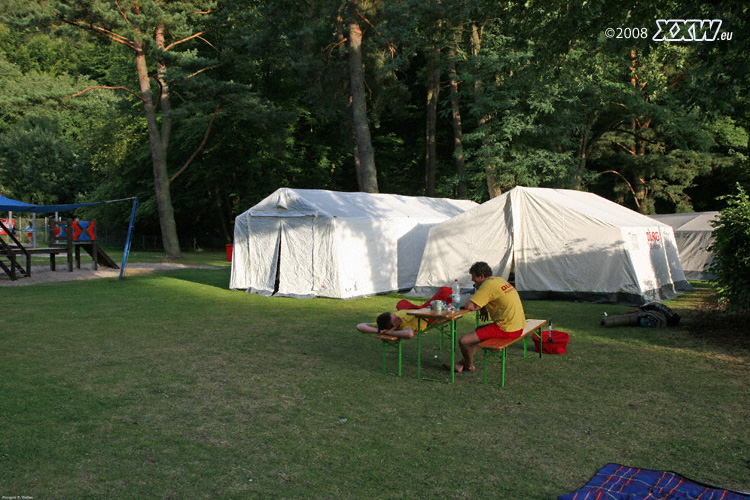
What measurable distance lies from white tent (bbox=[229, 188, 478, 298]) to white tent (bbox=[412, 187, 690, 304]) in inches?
44.4

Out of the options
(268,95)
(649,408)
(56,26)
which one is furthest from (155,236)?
(649,408)

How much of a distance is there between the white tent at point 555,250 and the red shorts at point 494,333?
6603 mm

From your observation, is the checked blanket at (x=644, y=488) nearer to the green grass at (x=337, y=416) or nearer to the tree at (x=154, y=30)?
the green grass at (x=337, y=416)

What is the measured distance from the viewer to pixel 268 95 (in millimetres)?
31719

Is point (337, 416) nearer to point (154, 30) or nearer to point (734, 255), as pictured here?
point (734, 255)

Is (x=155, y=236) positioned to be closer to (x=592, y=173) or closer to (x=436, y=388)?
(x=592, y=173)

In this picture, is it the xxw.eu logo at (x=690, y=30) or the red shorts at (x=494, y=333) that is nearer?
the red shorts at (x=494, y=333)

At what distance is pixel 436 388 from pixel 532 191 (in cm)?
807

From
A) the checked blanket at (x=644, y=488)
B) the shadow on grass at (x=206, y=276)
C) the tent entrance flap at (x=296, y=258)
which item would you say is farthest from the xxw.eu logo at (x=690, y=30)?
the shadow on grass at (x=206, y=276)

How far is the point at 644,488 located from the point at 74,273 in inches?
703

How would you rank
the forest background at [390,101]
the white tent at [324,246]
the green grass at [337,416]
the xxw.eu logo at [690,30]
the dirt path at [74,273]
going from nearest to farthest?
1. the green grass at [337,416]
2. the xxw.eu logo at [690,30]
3. the white tent at [324,246]
4. the dirt path at [74,273]
5. the forest background at [390,101]

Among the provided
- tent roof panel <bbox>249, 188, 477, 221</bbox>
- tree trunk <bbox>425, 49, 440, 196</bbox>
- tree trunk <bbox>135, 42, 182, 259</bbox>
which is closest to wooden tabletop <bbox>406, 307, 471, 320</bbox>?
tent roof panel <bbox>249, 188, 477, 221</bbox>

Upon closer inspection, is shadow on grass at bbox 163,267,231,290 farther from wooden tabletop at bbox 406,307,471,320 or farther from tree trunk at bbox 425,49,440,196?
tree trunk at bbox 425,49,440,196

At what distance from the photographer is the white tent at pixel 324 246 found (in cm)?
1312
